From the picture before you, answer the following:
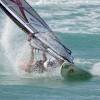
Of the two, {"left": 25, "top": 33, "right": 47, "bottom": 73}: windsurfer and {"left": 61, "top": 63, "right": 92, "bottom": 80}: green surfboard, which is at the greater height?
{"left": 25, "top": 33, "right": 47, "bottom": 73}: windsurfer

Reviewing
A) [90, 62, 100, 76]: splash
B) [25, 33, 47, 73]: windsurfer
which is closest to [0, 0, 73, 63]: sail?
[25, 33, 47, 73]: windsurfer

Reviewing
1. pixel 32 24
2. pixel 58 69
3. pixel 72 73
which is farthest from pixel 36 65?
pixel 32 24

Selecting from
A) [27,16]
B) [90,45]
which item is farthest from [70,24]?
[27,16]

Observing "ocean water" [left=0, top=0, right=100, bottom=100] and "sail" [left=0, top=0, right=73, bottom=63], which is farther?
"sail" [left=0, top=0, right=73, bottom=63]

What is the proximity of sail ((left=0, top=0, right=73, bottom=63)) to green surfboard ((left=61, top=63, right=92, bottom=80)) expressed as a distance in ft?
1.16

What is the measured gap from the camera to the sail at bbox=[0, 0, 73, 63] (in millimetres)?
19281

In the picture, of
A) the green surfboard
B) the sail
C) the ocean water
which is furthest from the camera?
the sail

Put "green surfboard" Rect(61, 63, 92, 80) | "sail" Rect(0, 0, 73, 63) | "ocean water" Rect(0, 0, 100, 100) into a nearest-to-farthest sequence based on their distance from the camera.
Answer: "ocean water" Rect(0, 0, 100, 100) → "green surfboard" Rect(61, 63, 92, 80) → "sail" Rect(0, 0, 73, 63)

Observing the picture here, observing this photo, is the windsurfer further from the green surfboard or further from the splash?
the splash

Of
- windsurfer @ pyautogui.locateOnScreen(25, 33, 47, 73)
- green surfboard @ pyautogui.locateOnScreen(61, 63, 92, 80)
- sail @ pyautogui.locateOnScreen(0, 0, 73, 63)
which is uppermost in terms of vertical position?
sail @ pyautogui.locateOnScreen(0, 0, 73, 63)

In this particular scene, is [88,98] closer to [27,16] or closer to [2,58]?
[27,16]

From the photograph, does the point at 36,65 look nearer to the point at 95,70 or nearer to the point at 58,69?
the point at 58,69

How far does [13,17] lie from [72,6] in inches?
747

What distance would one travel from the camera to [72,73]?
1917 centimetres
